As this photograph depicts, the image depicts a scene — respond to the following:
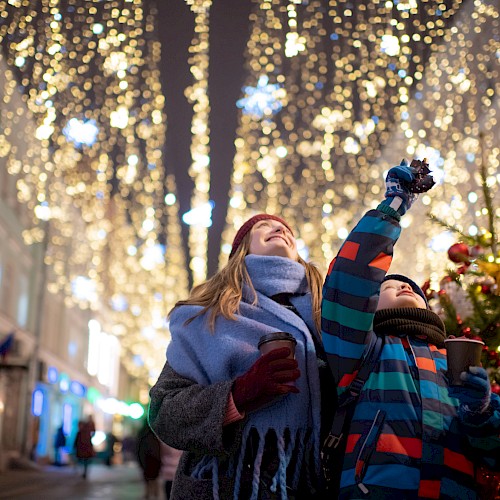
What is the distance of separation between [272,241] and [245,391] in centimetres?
86

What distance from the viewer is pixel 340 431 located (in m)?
2.85

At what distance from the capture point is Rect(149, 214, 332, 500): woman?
283cm

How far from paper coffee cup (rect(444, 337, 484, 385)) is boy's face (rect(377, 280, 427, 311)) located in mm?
548

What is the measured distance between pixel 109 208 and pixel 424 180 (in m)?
31.6

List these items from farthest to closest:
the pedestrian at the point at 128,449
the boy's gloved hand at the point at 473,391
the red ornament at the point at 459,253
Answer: the pedestrian at the point at 128,449 < the red ornament at the point at 459,253 < the boy's gloved hand at the point at 473,391

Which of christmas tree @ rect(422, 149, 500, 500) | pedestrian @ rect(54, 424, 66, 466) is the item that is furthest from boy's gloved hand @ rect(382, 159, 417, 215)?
pedestrian @ rect(54, 424, 66, 466)

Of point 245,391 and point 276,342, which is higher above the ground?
point 276,342

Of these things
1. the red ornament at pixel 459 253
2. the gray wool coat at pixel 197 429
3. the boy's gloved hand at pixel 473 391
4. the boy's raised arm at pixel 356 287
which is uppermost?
the red ornament at pixel 459 253

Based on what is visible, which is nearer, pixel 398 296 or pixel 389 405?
pixel 389 405

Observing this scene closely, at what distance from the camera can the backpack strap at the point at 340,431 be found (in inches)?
112

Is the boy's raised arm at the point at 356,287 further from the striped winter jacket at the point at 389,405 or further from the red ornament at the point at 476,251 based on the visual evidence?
the red ornament at the point at 476,251

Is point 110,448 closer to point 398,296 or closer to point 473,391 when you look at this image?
point 398,296

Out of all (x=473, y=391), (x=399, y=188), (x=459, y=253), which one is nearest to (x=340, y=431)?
(x=473, y=391)

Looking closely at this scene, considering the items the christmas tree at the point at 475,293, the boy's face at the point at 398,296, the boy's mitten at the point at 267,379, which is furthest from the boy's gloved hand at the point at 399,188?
the christmas tree at the point at 475,293
